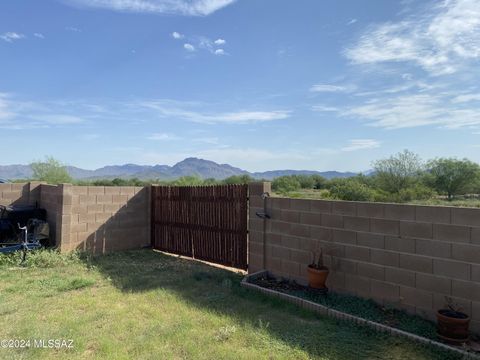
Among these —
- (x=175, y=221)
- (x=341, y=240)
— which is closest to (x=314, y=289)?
(x=341, y=240)

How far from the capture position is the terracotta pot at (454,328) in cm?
338

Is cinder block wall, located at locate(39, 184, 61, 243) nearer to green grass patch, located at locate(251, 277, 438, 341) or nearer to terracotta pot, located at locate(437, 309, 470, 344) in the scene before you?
green grass patch, located at locate(251, 277, 438, 341)

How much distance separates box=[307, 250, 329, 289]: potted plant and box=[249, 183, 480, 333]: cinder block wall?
189 millimetres

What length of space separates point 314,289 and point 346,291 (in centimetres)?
42

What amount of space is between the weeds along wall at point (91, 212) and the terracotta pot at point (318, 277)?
5.16 m

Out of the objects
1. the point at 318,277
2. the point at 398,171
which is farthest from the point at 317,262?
the point at 398,171

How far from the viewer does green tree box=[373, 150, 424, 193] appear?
4362 centimetres

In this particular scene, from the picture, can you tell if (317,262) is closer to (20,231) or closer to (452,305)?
(452,305)

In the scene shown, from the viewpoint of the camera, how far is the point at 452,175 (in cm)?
4916

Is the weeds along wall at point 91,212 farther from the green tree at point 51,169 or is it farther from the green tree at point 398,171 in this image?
the green tree at point 398,171

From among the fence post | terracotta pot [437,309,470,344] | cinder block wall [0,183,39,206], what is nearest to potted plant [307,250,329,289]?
the fence post

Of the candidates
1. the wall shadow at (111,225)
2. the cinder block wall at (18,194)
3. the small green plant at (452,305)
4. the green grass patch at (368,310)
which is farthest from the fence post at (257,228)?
the cinder block wall at (18,194)

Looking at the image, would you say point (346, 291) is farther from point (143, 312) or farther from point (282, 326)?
point (143, 312)

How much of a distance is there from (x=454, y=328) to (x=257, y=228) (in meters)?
3.28
